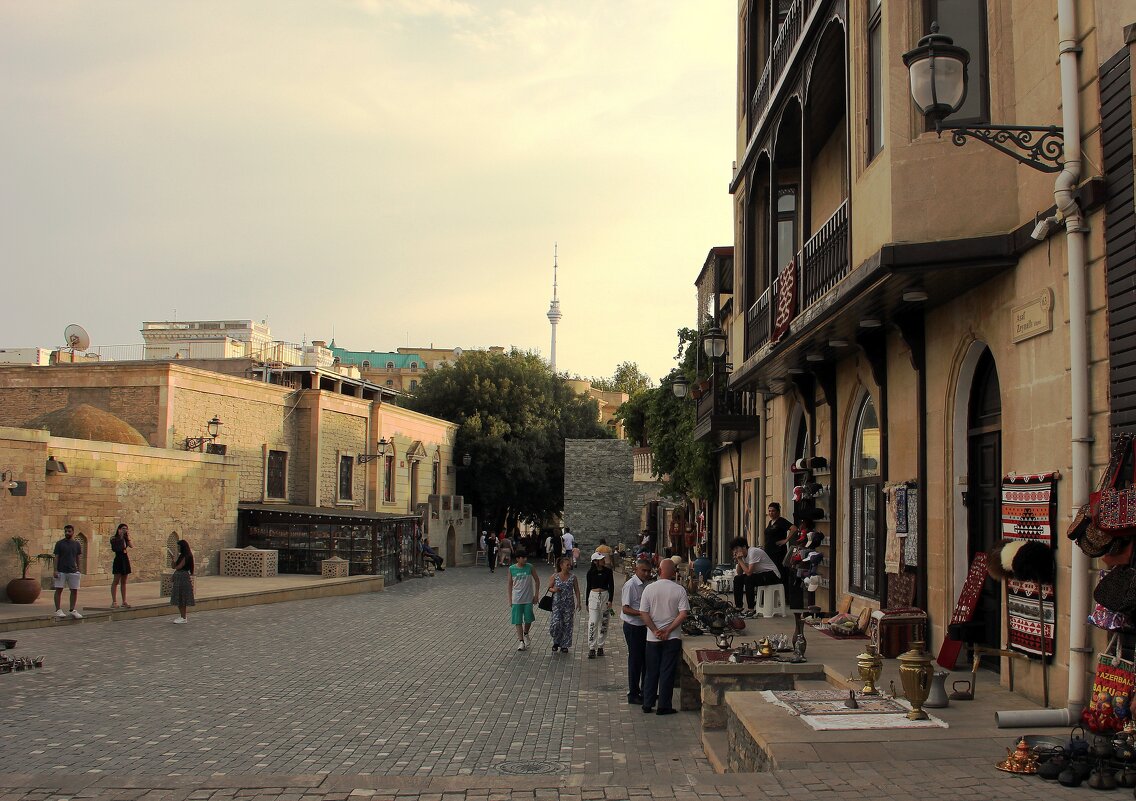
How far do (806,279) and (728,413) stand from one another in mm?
8022

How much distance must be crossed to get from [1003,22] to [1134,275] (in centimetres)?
300

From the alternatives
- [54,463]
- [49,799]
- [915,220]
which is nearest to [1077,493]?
[915,220]

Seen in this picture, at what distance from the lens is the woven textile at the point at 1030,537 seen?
22.7 feet

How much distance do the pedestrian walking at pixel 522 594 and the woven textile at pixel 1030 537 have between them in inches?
318

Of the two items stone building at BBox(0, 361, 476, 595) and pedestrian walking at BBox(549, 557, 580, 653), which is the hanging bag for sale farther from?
stone building at BBox(0, 361, 476, 595)

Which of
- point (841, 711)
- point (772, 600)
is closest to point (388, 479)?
point (772, 600)

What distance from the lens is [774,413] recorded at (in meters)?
17.2

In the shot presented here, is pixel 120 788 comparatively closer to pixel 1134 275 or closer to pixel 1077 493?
pixel 1077 493

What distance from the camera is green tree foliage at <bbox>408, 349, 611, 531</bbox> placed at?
50531 millimetres

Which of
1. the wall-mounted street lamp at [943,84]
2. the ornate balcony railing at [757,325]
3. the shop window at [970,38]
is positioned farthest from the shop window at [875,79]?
the ornate balcony railing at [757,325]

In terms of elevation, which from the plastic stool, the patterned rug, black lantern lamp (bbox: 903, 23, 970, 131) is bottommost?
the plastic stool

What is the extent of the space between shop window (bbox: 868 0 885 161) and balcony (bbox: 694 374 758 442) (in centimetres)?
932

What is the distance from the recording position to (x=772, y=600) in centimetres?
1391

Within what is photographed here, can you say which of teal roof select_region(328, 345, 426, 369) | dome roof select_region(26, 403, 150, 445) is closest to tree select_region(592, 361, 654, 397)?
teal roof select_region(328, 345, 426, 369)
